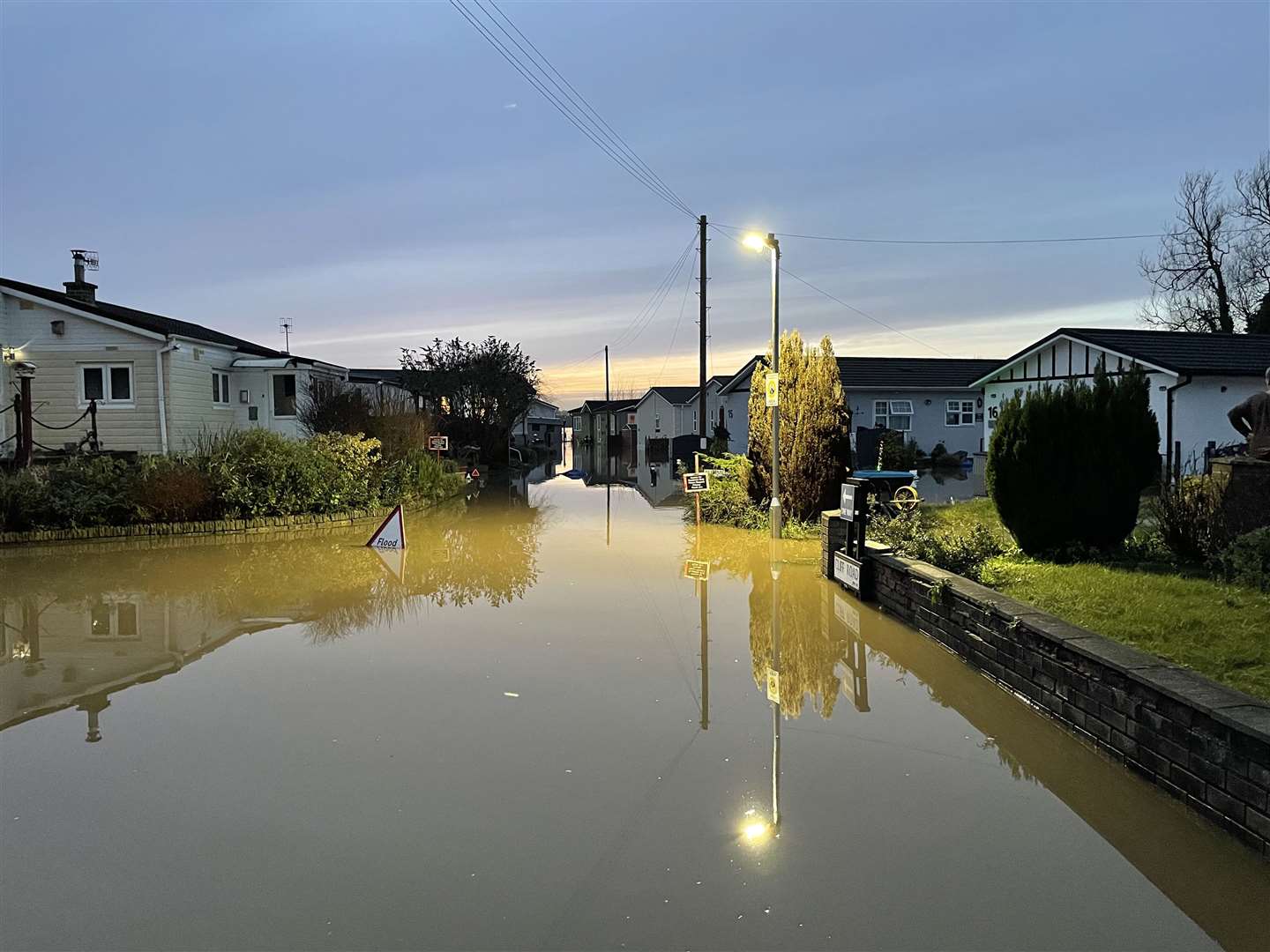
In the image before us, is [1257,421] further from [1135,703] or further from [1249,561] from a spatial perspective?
[1135,703]

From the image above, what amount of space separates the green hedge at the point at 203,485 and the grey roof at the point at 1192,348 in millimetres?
19681

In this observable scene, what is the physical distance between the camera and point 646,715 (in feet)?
20.3

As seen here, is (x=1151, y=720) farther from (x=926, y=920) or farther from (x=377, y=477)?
(x=377, y=477)

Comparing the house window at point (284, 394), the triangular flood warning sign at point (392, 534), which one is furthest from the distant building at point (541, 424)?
the triangular flood warning sign at point (392, 534)

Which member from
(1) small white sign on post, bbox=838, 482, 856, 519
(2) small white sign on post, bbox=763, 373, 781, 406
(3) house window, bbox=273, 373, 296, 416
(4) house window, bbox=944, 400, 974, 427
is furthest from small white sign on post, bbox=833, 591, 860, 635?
(4) house window, bbox=944, 400, 974, 427

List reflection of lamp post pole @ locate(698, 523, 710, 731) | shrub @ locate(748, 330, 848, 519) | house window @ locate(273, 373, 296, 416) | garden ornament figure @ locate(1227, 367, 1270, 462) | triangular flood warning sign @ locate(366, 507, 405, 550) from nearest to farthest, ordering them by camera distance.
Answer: reflection of lamp post pole @ locate(698, 523, 710, 731) → garden ornament figure @ locate(1227, 367, 1270, 462) → triangular flood warning sign @ locate(366, 507, 405, 550) → shrub @ locate(748, 330, 848, 519) → house window @ locate(273, 373, 296, 416)

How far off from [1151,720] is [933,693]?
6.53 ft

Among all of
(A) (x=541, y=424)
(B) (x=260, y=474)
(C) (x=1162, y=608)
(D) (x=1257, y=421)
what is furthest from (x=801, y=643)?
(A) (x=541, y=424)

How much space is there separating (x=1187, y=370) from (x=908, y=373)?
66.4 feet

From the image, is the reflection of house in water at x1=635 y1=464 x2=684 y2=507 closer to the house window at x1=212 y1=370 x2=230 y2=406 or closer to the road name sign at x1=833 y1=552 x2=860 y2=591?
the road name sign at x1=833 y1=552 x2=860 y2=591

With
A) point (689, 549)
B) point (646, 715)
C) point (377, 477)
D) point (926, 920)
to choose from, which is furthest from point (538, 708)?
point (377, 477)

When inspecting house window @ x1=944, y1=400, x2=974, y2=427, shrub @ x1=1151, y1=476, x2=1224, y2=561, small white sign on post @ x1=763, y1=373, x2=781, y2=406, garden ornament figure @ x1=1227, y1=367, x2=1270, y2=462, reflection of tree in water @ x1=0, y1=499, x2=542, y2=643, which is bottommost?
reflection of tree in water @ x1=0, y1=499, x2=542, y2=643

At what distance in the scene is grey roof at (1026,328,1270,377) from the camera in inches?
876

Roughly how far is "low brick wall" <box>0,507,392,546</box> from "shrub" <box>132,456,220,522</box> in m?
0.22
